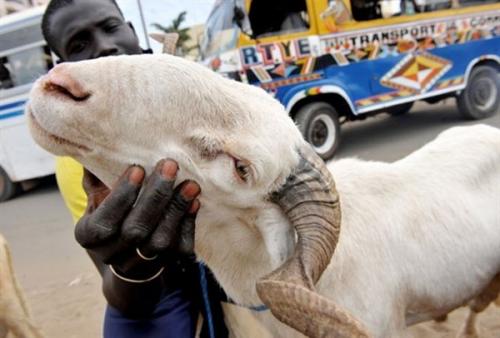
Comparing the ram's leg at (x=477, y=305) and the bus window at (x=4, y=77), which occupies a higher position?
the bus window at (x=4, y=77)

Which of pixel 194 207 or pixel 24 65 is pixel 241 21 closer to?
pixel 24 65

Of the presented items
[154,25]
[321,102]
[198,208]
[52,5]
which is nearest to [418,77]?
[321,102]

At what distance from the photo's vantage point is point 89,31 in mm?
2223

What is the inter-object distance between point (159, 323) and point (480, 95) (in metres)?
9.48

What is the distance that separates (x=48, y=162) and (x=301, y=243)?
31.5 ft

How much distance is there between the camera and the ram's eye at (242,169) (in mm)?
1531

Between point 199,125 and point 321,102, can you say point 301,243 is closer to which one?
point 199,125

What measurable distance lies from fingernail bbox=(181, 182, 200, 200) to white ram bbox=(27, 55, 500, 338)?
0.05 m

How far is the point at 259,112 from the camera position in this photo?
1567mm

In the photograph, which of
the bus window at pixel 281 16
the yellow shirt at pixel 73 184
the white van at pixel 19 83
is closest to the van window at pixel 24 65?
the white van at pixel 19 83

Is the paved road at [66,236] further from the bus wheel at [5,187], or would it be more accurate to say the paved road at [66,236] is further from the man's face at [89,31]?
the man's face at [89,31]

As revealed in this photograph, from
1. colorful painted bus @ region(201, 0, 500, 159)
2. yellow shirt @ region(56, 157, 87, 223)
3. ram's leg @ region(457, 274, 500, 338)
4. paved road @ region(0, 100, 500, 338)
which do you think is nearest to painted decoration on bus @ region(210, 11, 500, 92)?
colorful painted bus @ region(201, 0, 500, 159)

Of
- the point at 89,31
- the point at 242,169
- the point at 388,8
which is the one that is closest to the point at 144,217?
the point at 242,169

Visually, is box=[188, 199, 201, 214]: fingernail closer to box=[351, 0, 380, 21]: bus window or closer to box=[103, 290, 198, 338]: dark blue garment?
box=[103, 290, 198, 338]: dark blue garment
